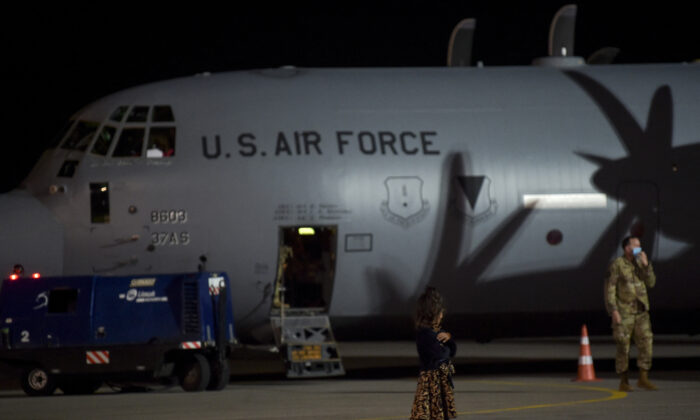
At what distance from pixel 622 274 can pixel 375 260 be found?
4.35m

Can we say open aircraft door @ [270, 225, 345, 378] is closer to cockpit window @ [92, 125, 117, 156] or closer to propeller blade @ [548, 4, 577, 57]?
cockpit window @ [92, 125, 117, 156]

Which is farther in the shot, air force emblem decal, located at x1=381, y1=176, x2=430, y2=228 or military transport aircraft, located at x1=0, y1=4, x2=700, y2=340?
air force emblem decal, located at x1=381, y1=176, x2=430, y2=228

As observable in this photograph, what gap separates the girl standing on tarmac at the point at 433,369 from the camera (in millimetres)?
11133

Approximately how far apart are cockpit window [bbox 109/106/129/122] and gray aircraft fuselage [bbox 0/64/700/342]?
0.08 meters

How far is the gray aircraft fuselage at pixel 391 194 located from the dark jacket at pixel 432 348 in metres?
8.32

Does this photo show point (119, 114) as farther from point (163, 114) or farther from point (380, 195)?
point (380, 195)

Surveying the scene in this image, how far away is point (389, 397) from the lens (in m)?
16.5

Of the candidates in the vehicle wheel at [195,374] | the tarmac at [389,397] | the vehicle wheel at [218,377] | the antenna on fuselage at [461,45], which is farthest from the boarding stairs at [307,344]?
the antenna on fuselage at [461,45]

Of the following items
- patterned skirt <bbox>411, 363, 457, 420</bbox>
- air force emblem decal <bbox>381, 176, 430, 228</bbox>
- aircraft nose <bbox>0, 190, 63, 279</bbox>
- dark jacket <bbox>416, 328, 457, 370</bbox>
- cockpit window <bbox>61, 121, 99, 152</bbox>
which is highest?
cockpit window <bbox>61, 121, 99, 152</bbox>

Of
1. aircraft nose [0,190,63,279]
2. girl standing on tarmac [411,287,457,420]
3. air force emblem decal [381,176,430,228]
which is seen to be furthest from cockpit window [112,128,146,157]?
girl standing on tarmac [411,287,457,420]

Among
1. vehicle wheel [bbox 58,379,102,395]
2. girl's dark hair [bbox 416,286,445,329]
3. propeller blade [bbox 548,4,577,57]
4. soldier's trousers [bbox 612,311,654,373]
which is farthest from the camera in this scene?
propeller blade [bbox 548,4,577,57]

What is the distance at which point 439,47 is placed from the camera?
1612 inches

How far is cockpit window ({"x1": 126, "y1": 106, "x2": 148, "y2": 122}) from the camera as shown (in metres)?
19.7

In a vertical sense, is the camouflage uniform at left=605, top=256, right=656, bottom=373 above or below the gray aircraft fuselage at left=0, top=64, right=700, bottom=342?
below
